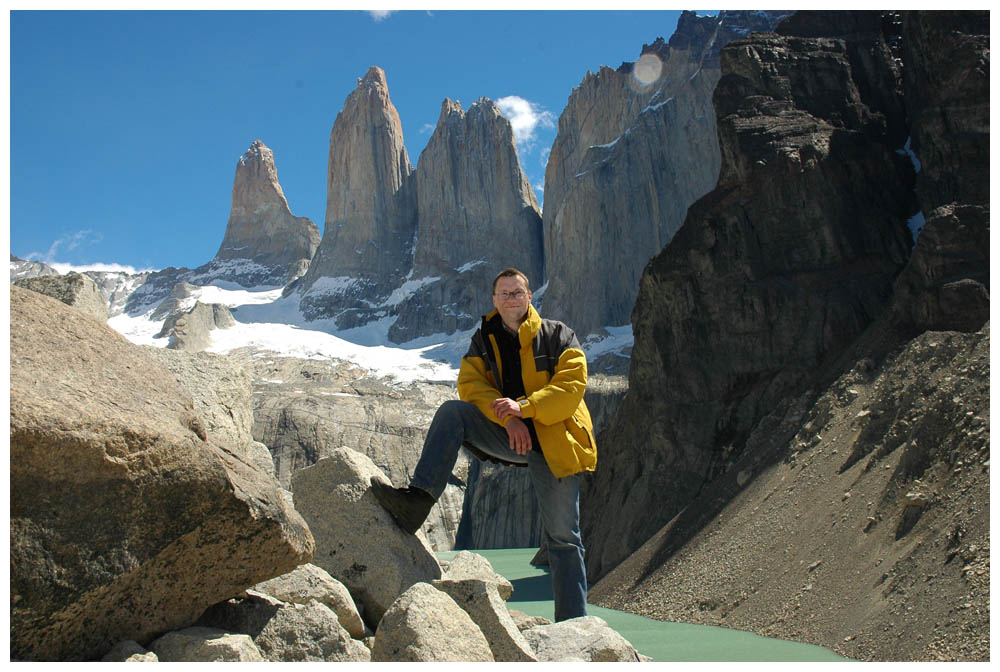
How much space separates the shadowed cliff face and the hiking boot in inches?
864

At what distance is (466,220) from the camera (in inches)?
5468

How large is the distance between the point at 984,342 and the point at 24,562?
17.9m

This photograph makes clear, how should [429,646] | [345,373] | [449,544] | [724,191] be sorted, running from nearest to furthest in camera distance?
[429,646]
[724,191]
[449,544]
[345,373]

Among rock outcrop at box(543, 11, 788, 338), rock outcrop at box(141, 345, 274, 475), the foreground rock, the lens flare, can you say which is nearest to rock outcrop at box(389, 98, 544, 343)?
rock outcrop at box(543, 11, 788, 338)

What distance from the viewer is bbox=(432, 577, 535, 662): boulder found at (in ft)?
15.5

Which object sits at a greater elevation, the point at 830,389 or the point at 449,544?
the point at 830,389

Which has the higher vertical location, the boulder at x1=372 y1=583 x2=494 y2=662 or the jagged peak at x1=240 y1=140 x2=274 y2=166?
the jagged peak at x1=240 y1=140 x2=274 y2=166

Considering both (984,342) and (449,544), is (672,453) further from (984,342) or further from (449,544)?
(449,544)

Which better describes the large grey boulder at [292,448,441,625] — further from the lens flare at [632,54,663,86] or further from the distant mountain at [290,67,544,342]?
the distant mountain at [290,67,544,342]

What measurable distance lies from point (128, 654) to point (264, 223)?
193m

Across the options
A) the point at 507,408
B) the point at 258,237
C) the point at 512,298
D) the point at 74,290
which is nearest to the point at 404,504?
the point at 507,408

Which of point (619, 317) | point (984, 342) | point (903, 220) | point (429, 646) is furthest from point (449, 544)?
point (429, 646)

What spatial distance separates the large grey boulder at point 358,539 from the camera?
608 centimetres

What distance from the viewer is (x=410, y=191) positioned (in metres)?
154
